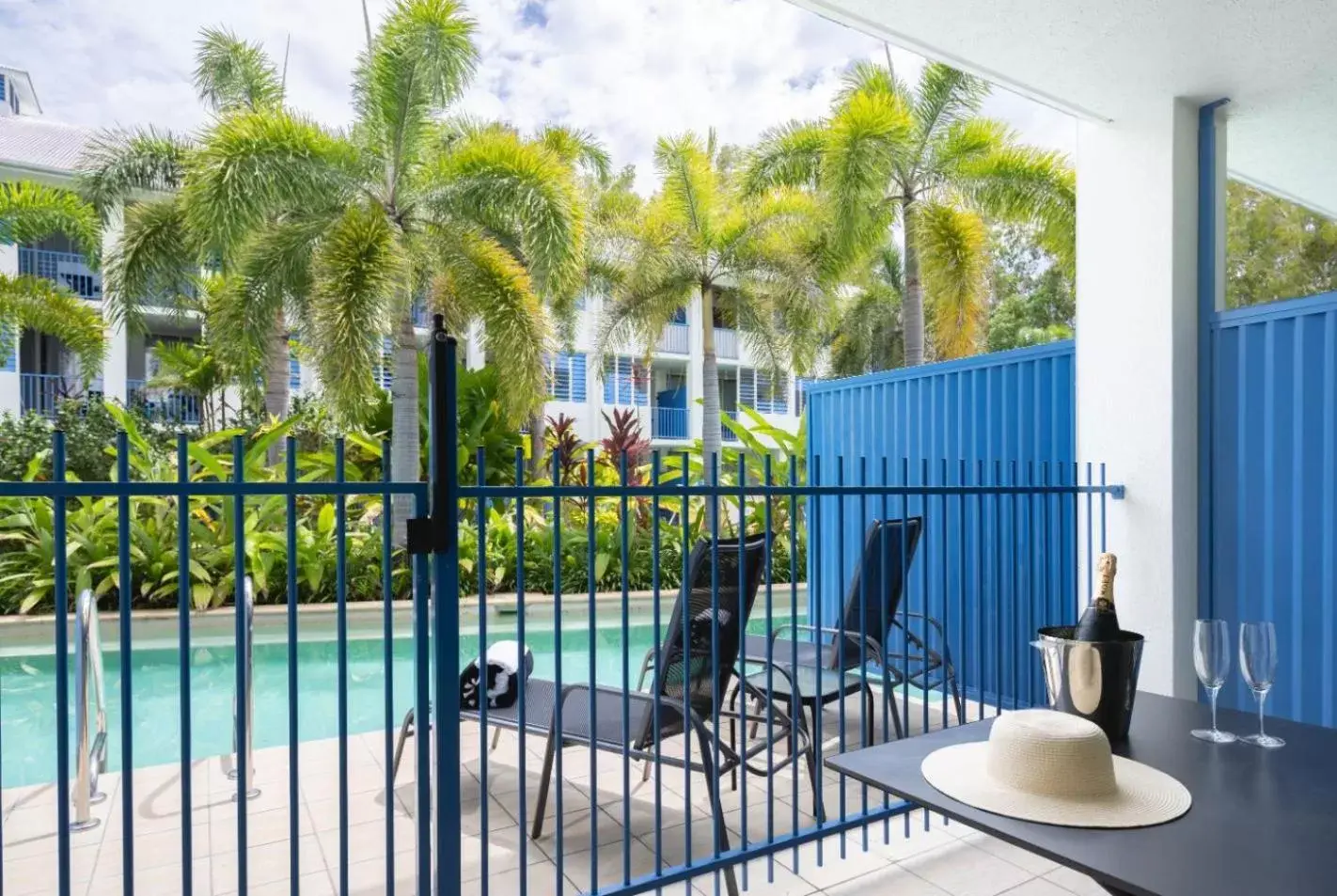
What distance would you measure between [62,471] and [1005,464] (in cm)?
448

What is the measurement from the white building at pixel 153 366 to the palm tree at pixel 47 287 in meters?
0.32

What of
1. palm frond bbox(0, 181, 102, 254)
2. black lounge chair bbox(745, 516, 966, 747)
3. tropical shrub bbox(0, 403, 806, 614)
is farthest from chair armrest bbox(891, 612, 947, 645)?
palm frond bbox(0, 181, 102, 254)

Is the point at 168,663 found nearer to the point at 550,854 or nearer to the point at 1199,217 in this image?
the point at 550,854

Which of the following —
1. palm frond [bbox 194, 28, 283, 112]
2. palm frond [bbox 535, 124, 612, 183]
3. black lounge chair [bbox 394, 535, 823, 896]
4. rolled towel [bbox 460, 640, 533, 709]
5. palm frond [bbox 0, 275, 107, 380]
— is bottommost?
rolled towel [bbox 460, 640, 533, 709]

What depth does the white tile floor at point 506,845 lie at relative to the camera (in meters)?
2.68

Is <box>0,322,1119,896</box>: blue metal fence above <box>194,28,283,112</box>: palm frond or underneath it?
underneath

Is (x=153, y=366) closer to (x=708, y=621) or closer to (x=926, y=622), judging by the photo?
(x=708, y=621)

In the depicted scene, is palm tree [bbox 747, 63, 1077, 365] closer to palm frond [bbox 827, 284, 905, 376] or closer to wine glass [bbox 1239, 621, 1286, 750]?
wine glass [bbox 1239, 621, 1286, 750]

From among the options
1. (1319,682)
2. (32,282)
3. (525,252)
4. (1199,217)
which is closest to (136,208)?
(32,282)

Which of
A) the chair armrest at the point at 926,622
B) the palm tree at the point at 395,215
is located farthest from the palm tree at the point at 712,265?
the chair armrest at the point at 926,622

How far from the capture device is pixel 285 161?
8.91m

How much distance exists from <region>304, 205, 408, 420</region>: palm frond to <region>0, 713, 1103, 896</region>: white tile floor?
5.69 meters

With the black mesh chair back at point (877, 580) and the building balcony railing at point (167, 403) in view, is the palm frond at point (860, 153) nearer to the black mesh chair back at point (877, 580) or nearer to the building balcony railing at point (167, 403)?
the black mesh chair back at point (877, 580)

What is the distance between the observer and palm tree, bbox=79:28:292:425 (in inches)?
381
